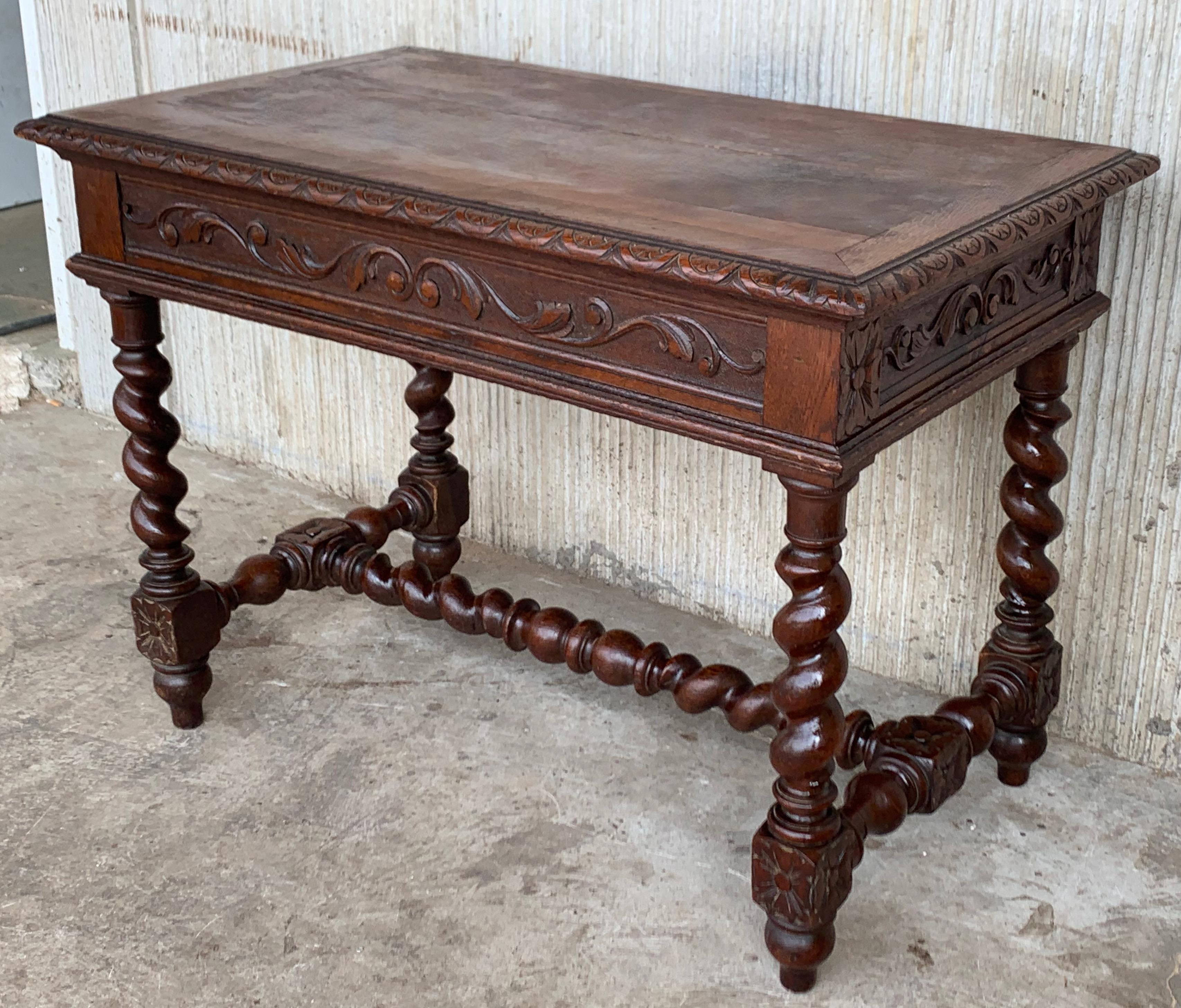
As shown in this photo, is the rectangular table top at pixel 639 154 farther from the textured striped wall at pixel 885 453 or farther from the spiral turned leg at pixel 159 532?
the spiral turned leg at pixel 159 532

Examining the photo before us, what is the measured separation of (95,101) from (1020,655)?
2472mm

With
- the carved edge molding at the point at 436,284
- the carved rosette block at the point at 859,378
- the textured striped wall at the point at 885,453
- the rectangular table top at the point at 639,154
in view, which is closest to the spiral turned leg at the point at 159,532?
the carved edge molding at the point at 436,284

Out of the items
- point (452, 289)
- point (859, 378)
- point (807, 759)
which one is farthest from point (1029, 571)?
point (452, 289)

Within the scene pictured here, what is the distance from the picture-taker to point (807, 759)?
6.17ft

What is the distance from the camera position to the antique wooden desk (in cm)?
169

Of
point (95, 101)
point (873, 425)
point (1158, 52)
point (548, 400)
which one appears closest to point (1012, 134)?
point (1158, 52)

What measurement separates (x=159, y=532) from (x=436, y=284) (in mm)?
810

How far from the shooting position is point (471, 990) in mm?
1981

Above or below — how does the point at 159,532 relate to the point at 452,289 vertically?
below

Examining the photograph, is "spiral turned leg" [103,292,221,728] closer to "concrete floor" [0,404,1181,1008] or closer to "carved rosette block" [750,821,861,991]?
"concrete floor" [0,404,1181,1008]

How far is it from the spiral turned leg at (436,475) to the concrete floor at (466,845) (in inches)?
6.0

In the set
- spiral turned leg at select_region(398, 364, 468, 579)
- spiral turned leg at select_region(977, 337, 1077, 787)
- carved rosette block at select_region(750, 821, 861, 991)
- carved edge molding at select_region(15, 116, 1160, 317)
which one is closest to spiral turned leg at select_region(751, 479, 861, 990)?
carved rosette block at select_region(750, 821, 861, 991)

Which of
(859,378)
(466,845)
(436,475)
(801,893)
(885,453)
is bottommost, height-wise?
(466,845)

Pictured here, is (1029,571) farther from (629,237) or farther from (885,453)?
(629,237)
